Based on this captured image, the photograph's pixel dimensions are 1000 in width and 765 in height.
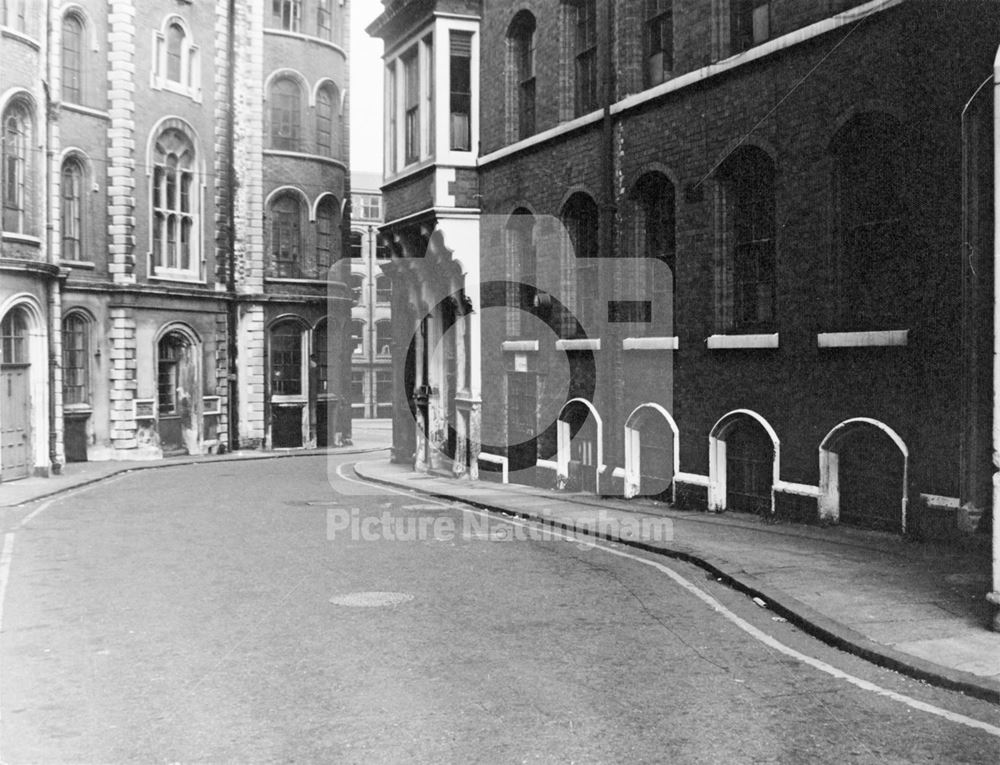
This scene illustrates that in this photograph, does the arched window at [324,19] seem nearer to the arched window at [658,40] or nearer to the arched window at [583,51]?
the arched window at [583,51]

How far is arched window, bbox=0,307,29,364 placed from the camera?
23547 millimetres

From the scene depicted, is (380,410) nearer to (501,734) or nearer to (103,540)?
(103,540)

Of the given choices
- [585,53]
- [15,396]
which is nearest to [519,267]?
[585,53]

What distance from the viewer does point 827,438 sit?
45.3 feet

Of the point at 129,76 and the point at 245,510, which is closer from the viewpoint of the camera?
the point at 245,510

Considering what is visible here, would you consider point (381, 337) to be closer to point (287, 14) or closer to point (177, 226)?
point (287, 14)

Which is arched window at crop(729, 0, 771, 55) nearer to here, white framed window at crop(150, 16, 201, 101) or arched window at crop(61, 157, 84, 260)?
arched window at crop(61, 157, 84, 260)

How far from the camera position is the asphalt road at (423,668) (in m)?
5.95

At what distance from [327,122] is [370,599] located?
2916cm

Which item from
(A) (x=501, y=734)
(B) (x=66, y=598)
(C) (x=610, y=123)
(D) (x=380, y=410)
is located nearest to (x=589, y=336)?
(C) (x=610, y=123)

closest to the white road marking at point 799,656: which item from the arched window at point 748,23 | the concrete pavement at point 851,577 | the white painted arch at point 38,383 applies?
the concrete pavement at point 851,577

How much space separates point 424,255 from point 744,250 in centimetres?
987

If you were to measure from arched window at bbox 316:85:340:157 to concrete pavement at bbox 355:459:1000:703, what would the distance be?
2197 centimetres

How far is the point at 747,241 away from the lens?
51.8ft
